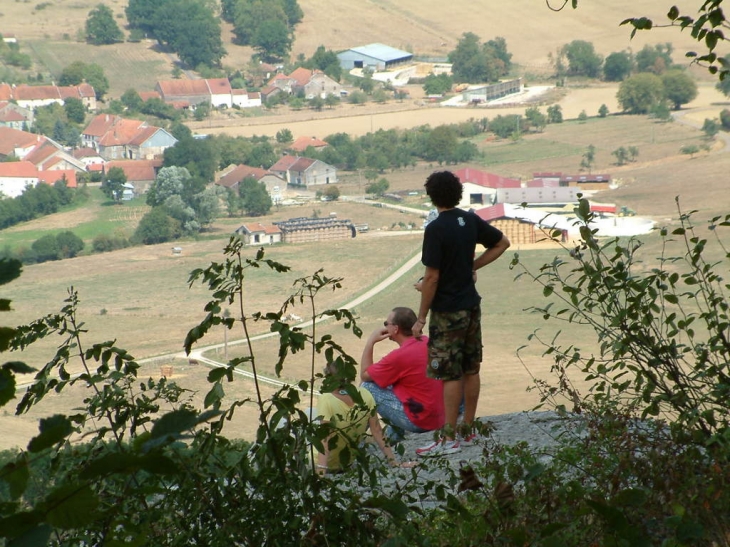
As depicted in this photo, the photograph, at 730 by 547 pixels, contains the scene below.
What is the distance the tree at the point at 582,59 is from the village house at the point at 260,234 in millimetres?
36268

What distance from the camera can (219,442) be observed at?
5.31 feet

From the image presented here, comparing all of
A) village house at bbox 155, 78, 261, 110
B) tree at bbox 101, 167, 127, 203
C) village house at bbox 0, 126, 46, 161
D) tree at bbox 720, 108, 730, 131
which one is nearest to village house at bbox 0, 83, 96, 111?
village house at bbox 0, 126, 46, 161

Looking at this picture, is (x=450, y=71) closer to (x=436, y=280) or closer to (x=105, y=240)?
(x=105, y=240)

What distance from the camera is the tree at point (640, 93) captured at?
66.7 m

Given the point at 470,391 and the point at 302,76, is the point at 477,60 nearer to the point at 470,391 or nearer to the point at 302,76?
the point at 302,76

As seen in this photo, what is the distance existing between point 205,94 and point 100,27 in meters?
13.4

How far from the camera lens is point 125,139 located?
219ft

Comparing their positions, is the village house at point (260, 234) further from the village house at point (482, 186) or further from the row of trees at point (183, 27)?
the row of trees at point (183, 27)

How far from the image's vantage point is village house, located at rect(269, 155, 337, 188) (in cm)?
A: 5894

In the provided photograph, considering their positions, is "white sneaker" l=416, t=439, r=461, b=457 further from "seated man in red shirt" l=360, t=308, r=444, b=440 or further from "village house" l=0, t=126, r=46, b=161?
"village house" l=0, t=126, r=46, b=161

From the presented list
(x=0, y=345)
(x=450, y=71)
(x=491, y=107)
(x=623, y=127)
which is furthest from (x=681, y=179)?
(x=0, y=345)

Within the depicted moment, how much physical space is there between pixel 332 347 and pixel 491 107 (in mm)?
72375

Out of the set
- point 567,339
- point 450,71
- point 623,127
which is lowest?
point 567,339

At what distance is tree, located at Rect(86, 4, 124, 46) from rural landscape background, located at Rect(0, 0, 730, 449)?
0.92 metres
